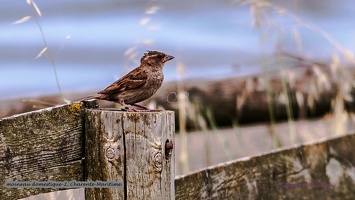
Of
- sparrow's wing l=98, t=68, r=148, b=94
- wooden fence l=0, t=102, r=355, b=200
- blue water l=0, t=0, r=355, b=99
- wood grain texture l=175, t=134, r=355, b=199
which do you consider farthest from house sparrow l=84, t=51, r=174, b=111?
blue water l=0, t=0, r=355, b=99

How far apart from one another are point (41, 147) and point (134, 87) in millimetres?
543

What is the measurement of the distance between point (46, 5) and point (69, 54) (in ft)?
1.91

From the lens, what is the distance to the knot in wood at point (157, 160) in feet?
10.0

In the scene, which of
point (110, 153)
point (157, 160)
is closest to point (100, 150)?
point (110, 153)

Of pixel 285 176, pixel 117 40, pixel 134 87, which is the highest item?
pixel 117 40

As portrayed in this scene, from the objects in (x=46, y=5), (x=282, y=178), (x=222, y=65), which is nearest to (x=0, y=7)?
(x=46, y=5)

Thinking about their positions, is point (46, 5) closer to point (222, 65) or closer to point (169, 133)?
point (222, 65)

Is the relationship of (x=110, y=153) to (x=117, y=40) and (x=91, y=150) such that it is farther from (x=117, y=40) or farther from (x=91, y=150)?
(x=117, y=40)

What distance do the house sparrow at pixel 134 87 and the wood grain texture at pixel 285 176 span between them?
46 centimetres

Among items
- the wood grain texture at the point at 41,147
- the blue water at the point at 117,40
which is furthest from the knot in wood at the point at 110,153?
the blue water at the point at 117,40

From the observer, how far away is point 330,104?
6555 millimetres

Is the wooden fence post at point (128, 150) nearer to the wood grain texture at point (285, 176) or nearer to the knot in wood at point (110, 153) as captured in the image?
the knot in wood at point (110, 153)

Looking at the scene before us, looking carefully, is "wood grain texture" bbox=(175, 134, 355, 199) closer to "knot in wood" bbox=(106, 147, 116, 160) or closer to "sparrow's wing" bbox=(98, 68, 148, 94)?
"sparrow's wing" bbox=(98, 68, 148, 94)

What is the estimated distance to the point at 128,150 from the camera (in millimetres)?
3053
